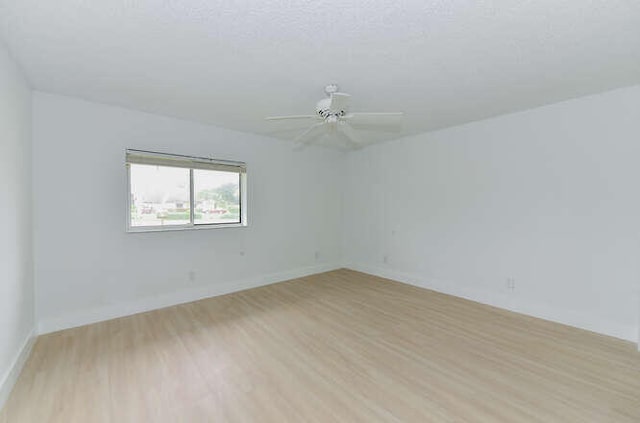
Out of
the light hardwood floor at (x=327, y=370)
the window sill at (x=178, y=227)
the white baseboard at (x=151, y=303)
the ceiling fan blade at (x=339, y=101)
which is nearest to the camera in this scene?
the light hardwood floor at (x=327, y=370)

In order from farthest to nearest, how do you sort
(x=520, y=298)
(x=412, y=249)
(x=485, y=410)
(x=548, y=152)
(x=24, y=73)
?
(x=412, y=249), (x=520, y=298), (x=548, y=152), (x=24, y=73), (x=485, y=410)

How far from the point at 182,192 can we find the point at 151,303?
1393mm

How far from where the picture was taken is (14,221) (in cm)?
207

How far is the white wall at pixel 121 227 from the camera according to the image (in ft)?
9.01

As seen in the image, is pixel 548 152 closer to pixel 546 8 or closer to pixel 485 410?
pixel 546 8

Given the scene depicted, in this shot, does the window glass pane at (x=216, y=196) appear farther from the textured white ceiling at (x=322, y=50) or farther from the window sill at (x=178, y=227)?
the textured white ceiling at (x=322, y=50)

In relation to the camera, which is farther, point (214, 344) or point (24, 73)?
point (214, 344)

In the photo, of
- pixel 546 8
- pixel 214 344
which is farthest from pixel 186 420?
pixel 546 8

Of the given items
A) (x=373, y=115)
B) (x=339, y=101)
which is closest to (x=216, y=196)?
(x=339, y=101)

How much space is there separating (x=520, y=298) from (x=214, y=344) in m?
3.41

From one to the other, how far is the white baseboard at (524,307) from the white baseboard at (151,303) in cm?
188

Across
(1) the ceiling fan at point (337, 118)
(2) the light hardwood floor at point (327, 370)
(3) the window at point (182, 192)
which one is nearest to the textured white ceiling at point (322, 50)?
(1) the ceiling fan at point (337, 118)

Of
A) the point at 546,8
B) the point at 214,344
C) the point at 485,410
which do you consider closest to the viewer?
the point at 546,8

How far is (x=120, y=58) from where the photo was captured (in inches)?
82.2
